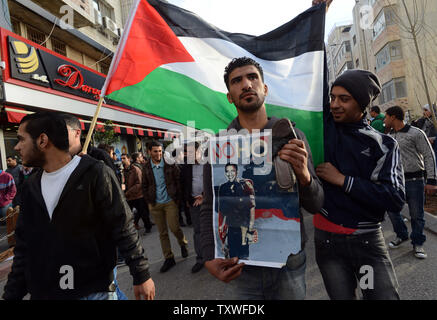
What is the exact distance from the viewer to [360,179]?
4.81ft

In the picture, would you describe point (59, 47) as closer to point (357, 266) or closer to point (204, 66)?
point (204, 66)

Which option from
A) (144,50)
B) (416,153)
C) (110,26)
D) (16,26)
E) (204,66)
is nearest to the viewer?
(204,66)

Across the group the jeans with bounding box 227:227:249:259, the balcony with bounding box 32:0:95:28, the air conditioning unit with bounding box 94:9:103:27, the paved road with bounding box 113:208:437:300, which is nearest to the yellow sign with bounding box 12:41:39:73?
the balcony with bounding box 32:0:95:28

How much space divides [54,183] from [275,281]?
5.09ft

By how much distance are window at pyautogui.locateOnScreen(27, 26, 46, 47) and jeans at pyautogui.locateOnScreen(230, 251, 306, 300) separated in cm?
1316

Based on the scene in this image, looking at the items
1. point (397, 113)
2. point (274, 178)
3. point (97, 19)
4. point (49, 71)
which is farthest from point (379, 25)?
point (274, 178)

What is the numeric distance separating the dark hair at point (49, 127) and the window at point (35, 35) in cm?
1175

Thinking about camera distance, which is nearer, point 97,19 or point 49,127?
point 49,127

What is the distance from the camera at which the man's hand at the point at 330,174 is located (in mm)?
1495

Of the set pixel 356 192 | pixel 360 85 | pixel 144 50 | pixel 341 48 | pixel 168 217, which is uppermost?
pixel 341 48

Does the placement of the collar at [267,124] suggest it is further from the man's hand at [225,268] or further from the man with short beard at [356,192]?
the man's hand at [225,268]

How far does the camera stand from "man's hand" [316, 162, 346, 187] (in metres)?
1.49
